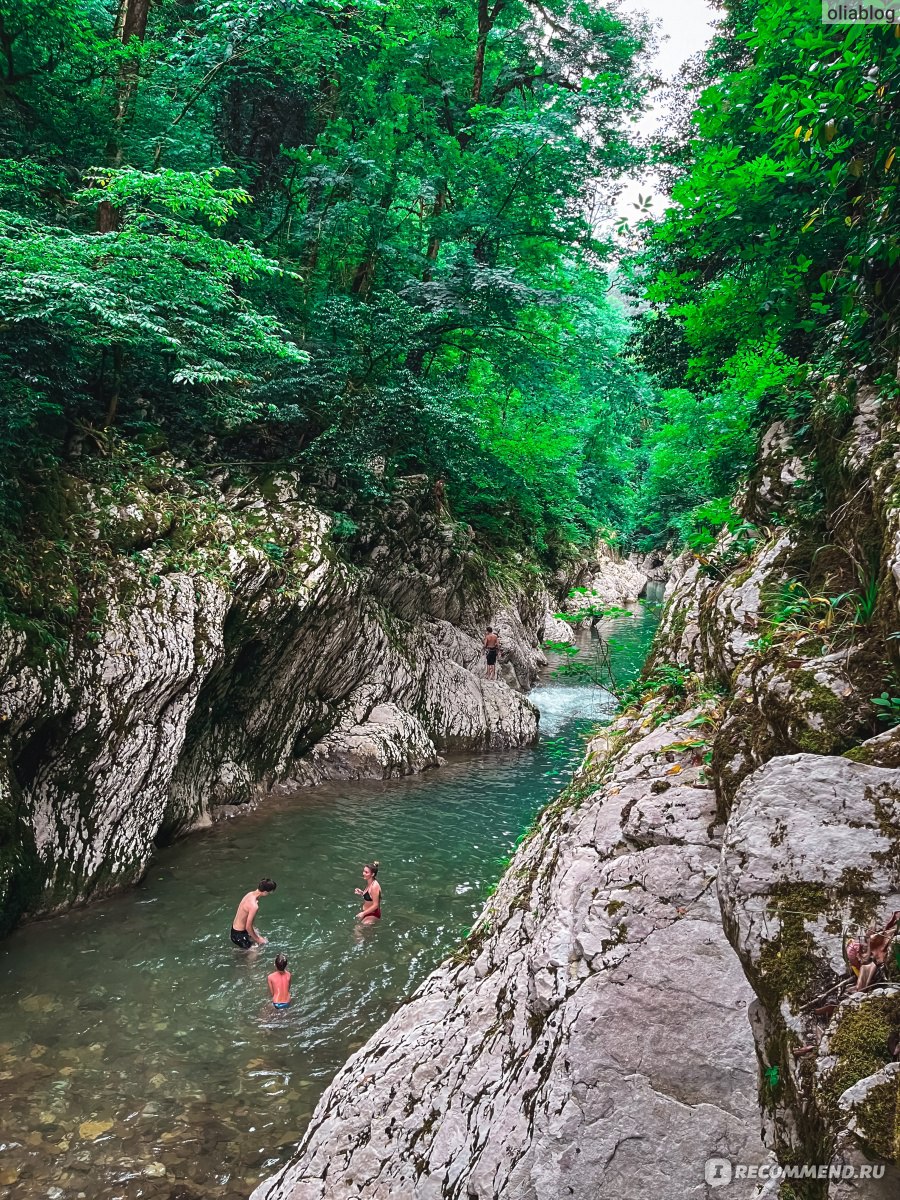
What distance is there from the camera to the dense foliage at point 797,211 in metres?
4.03

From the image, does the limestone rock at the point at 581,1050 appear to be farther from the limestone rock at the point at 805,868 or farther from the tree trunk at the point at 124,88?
the tree trunk at the point at 124,88

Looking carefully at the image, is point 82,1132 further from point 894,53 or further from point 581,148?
point 581,148

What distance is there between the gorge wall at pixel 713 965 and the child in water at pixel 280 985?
221 centimetres

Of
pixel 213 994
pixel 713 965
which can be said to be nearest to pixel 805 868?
pixel 713 965

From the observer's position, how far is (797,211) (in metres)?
6.25

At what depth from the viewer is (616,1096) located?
3.25 metres

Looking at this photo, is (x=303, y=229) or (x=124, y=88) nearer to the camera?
(x=124, y=88)

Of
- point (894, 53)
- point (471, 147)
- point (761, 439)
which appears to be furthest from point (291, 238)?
→ point (894, 53)

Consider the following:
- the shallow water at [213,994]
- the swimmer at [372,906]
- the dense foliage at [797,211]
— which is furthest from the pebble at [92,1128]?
the dense foliage at [797,211]

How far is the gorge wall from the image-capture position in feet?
8.09

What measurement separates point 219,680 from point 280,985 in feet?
16.2

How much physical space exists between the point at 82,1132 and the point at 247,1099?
1.29 meters

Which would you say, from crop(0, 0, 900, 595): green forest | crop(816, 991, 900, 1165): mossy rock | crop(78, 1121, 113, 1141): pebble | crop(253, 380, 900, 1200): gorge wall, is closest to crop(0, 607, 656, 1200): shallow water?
crop(78, 1121, 113, 1141): pebble

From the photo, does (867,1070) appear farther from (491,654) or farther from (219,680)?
(491,654)
